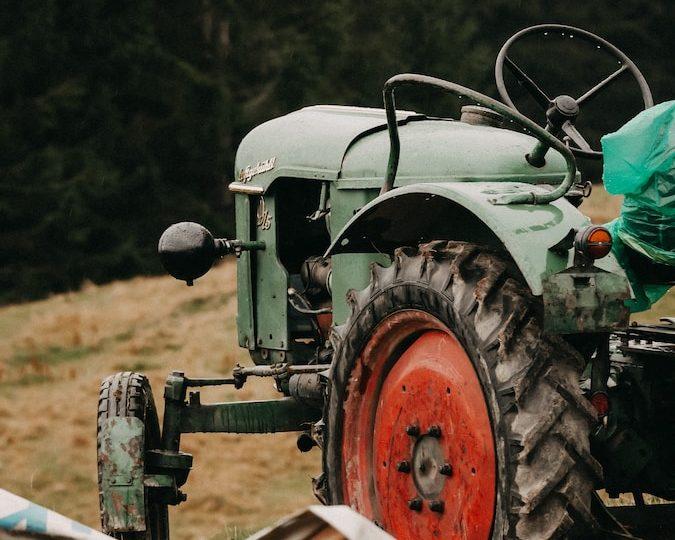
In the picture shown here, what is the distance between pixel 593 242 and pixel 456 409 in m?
0.57

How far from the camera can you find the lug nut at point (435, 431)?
10.6ft

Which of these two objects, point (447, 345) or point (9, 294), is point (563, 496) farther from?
point (9, 294)

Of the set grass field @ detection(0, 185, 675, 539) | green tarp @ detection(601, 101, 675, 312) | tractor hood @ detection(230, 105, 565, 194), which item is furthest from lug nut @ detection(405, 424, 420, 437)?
grass field @ detection(0, 185, 675, 539)

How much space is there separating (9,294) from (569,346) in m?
17.1

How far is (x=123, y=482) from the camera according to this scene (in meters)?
4.39

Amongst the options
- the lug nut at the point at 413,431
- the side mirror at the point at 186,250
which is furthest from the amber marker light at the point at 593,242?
the side mirror at the point at 186,250

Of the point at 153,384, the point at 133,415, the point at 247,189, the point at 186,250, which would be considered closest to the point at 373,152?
the point at 186,250

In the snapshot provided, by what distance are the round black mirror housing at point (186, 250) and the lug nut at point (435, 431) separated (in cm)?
165

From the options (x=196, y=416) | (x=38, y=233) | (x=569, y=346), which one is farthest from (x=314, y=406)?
(x=38, y=233)

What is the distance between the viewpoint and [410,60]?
21.3 meters

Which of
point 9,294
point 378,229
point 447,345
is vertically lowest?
point 9,294

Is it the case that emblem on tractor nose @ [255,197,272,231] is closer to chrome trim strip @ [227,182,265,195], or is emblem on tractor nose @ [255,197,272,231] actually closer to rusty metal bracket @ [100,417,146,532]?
chrome trim strip @ [227,182,265,195]

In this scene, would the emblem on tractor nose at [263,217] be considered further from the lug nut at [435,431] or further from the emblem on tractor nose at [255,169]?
the lug nut at [435,431]

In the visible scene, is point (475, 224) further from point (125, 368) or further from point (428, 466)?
point (125, 368)
